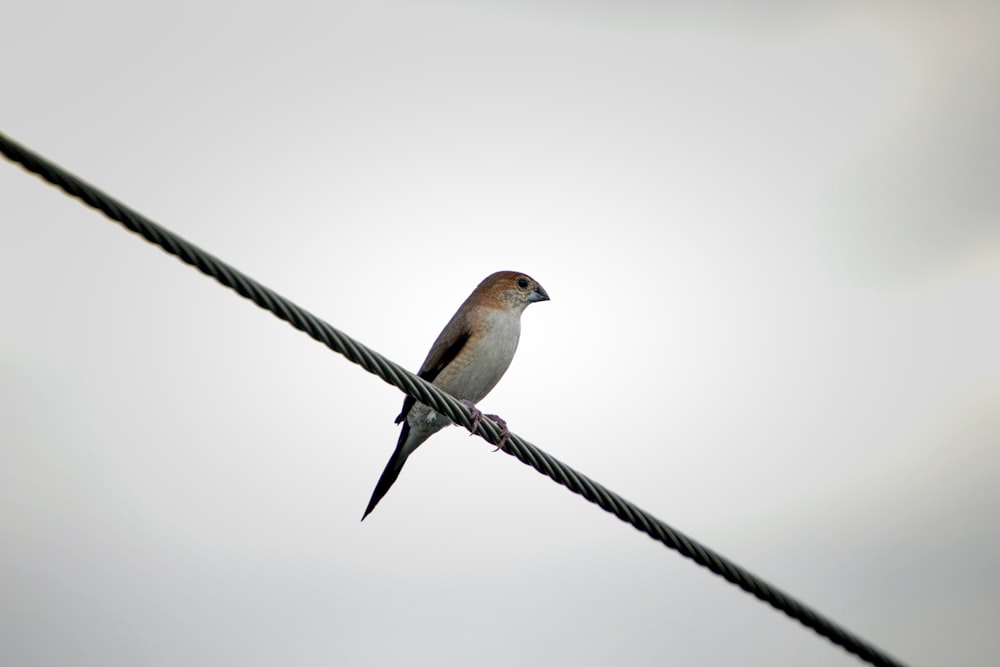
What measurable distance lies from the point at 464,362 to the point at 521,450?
295cm

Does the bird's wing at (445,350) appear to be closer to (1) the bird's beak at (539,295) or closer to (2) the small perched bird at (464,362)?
(2) the small perched bird at (464,362)

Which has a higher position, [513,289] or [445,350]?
[513,289]

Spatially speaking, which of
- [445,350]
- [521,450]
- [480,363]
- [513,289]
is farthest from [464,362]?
[521,450]

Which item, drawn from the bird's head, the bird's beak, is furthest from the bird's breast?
the bird's beak

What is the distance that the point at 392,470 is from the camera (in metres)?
7.51

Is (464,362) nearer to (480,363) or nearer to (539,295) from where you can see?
(480,363)

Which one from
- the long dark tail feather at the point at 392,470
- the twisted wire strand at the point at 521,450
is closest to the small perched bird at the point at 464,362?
the long dark tail feather at the point at 392,470

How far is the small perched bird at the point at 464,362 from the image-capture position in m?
7.30

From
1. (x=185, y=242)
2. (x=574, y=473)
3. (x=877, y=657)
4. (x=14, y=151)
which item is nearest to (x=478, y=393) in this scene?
(x=574, y=473)

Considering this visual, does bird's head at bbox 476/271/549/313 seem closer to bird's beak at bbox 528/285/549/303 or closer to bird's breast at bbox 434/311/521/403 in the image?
bird's beak at bbox 528/285/549/303

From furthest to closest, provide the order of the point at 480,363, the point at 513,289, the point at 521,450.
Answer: the point at 513,289 < the point at 480,363 < the point at 521,450

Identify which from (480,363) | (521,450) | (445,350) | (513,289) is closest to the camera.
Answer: (521,450)

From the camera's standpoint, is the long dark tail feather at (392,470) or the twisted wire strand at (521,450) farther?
the long dark tail feather at (392,470)

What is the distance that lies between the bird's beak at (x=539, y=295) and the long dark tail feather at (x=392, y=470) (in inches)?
61.3
